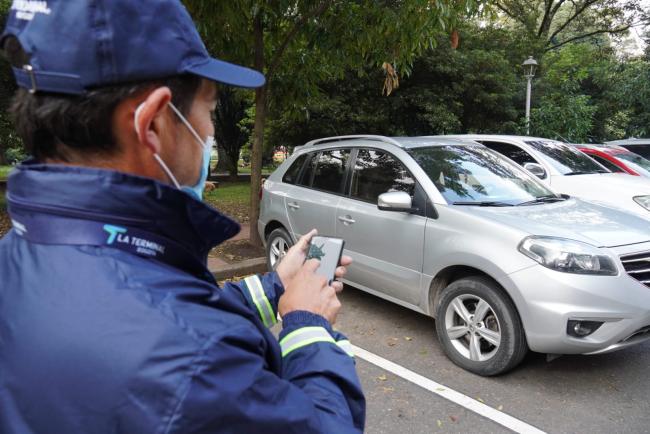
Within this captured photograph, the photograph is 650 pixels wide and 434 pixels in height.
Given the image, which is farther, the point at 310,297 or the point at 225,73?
the point at 310,297

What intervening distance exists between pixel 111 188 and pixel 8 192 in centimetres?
23

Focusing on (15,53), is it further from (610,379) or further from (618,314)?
(610,379)

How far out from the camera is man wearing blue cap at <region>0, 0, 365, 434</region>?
784mm

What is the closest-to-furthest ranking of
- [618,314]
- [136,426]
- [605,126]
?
[136,426] < [618,314] < [605,126]

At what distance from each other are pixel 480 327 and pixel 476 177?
4.61ft

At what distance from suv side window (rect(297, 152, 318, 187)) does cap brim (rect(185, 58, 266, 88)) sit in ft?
13.8

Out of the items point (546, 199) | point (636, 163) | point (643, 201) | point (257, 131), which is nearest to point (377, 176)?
point (546, 199)

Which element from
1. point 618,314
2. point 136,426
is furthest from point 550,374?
point 136,426

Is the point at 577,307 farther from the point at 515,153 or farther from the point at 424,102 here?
the point at 424,102

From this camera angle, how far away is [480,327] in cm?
356

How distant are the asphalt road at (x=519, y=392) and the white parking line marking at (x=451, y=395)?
0.14 ft

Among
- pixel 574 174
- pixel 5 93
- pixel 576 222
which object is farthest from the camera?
pixel 5 93

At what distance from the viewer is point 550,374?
11.8 ft

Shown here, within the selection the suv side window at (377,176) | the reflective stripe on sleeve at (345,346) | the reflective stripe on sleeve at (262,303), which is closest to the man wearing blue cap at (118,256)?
the reflective stripe on sleeve at (345,346)
